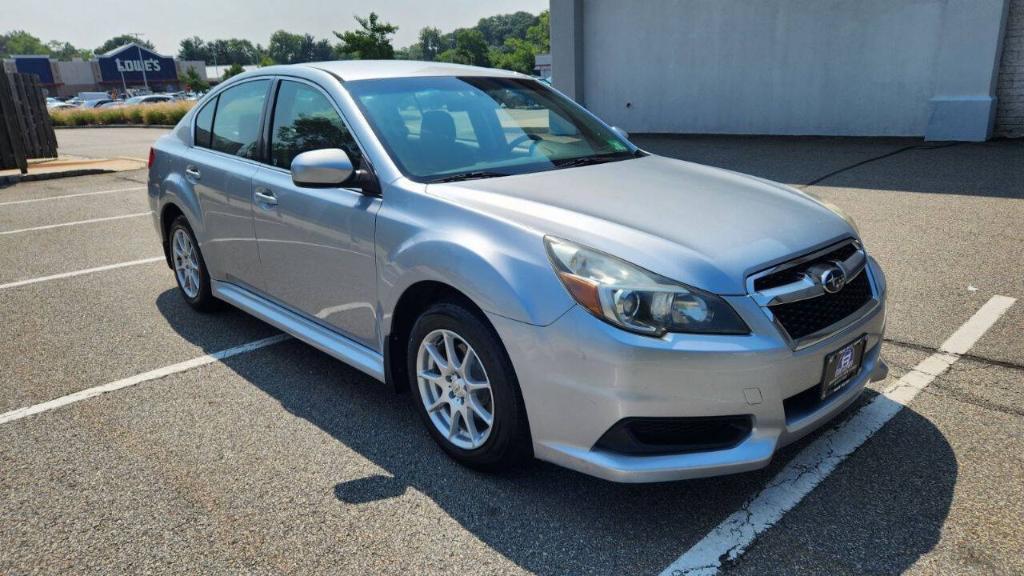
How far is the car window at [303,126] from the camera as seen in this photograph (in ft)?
11.9

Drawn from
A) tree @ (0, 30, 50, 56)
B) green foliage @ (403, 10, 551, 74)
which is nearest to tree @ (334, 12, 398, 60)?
green foliage @ (403, 10, 551, 74)

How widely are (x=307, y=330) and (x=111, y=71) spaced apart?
111m

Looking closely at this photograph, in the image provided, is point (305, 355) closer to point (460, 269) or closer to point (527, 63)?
point (460, 269)

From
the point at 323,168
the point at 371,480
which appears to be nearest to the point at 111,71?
the point at 323,168

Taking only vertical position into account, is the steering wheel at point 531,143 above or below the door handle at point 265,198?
above

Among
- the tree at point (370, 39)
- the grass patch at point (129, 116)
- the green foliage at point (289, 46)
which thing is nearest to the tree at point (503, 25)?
the green foliage at point (289, 46)

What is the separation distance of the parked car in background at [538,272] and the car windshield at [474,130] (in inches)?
0.6

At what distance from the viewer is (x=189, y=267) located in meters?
5.17

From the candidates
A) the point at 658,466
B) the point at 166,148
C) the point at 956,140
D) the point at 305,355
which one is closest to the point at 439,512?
the point at 658,466

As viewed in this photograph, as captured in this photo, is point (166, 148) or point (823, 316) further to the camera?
point (166, 148)

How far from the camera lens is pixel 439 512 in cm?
282

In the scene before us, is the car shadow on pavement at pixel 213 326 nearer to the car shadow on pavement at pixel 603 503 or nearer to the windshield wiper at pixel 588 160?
the car shadow on pavement at pixel 603 503

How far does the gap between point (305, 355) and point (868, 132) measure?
41.1 feet

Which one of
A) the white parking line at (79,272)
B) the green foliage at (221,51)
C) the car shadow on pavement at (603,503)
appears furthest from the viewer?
the green foliage at (221,51)
